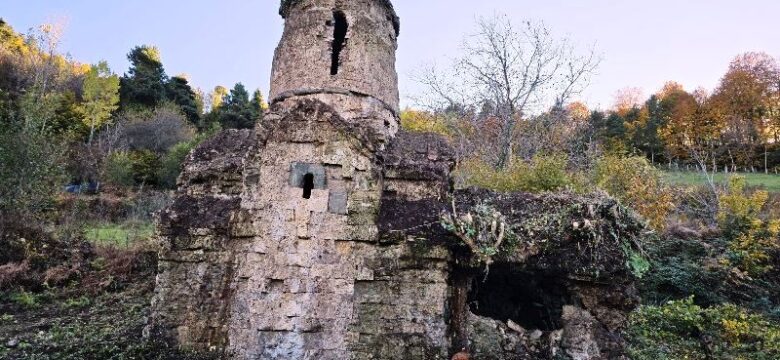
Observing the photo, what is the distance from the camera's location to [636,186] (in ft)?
52.9

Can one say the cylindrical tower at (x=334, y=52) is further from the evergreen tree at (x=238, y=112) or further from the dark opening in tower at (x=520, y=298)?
the evergreen tree at (x=238, y=112)

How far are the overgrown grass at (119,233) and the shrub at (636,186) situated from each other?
15.3 m

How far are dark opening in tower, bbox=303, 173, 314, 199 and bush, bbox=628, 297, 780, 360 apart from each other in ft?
21.2

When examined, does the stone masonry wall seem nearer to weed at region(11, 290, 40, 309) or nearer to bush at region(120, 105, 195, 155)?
weed at region(11, 290, 40, 309)

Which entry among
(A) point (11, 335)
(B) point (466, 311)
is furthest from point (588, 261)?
(A) point (11, 335)

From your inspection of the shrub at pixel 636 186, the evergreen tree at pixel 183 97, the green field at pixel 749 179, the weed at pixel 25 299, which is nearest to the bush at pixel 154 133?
the evergreen tree at pixel 183 97

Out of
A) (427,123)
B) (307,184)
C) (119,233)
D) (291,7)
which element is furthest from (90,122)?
(307,184)

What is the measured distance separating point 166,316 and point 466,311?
409cm

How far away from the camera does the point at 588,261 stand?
6.36m

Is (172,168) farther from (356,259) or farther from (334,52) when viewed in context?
(356,259)

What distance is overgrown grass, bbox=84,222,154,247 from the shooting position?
1564 centimetres

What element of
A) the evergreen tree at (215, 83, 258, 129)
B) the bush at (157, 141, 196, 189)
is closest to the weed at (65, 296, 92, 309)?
the bush at (157, 141, 196, 189)

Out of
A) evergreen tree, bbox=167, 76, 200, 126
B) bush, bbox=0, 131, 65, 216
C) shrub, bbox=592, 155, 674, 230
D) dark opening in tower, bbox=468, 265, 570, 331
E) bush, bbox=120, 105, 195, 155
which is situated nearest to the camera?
dark opening in tower, bbox=468, 265, 570, 331

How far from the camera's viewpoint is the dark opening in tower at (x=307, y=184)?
6500mm
